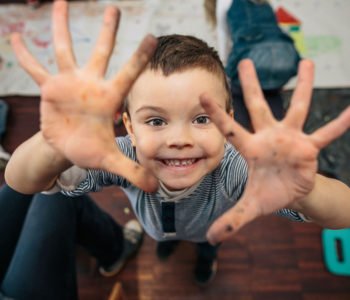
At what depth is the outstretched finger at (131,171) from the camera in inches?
16.9

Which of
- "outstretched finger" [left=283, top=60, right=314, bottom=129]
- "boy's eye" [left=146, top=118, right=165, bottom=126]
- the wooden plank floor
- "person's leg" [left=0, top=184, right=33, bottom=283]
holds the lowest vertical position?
the wooden plank floor

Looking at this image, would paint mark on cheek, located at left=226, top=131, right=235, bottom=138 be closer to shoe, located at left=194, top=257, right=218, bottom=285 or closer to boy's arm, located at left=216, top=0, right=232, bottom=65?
shoe, located at left=194, top=257, right=218, bottom=285

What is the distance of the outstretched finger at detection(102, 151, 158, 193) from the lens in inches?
16.9

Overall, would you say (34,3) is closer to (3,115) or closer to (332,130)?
(3,115)

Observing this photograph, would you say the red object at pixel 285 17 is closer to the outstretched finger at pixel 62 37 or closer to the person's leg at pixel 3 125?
the person's leg at pixel 3 125

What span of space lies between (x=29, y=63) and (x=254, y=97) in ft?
0.95

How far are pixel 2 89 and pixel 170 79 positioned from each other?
4.93 feet

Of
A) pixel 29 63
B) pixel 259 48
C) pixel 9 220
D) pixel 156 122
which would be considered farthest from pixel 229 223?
pixel 259 48

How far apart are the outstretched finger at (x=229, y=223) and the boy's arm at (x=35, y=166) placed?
253mm

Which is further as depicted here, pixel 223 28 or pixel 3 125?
pixel 3 125

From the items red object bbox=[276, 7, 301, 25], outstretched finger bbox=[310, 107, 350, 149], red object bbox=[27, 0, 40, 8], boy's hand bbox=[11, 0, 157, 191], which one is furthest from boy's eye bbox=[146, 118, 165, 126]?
red object bbox=[27, 0, 40, 8]

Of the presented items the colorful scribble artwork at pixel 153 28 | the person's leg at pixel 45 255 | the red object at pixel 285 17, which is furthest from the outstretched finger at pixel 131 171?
the red object at pixel 285 17

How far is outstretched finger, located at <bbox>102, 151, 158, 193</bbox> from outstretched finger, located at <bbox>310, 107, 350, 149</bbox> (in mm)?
208

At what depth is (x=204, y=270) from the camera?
124 cm
